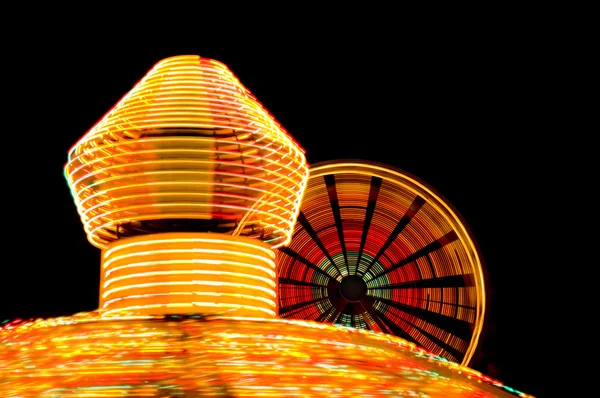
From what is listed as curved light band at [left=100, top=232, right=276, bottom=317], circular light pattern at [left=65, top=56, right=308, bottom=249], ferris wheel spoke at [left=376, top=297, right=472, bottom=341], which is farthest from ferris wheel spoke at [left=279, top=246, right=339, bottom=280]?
curved light band at [left=100, top=232, right=276, bottom=317]

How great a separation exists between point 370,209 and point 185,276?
14.1m

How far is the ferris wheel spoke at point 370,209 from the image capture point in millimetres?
19047

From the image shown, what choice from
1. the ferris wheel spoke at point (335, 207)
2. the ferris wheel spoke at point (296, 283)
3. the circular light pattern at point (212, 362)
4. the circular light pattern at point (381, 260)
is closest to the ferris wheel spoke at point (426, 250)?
the circular light pattern at point (381, 260)

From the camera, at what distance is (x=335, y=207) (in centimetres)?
1947

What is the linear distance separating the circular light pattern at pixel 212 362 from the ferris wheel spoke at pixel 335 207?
13.3 metres

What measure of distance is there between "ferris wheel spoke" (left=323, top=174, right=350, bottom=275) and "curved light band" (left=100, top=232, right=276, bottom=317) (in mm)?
13198

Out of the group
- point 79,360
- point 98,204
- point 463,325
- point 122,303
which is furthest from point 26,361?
point 463,325

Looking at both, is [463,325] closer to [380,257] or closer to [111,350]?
[380,257]

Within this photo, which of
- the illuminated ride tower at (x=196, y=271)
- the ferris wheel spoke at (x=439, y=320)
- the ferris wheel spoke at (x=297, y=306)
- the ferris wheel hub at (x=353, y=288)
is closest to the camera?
the illuminated ride tower at (x=196, y=271)

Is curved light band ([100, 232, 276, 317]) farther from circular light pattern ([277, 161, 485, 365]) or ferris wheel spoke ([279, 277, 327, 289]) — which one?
ferris wheel spoke ([279, 277, 327, 289])

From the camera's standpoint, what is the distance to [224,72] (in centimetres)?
655

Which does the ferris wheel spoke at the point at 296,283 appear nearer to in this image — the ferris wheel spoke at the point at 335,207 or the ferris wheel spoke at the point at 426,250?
the ferris wheel spoke at the point at 335,207

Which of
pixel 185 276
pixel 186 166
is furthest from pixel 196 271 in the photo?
pixel 186 166

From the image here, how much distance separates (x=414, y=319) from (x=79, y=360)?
14886 millimetres
